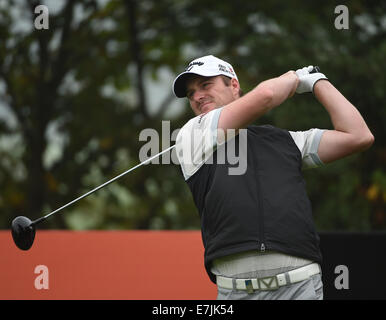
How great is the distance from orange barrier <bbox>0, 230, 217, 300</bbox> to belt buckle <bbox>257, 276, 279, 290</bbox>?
152 cm

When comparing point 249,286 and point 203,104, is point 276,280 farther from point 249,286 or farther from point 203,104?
Answer: point 203,104

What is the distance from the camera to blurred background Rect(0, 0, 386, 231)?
7.25 meters

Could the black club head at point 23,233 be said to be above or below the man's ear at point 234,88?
below

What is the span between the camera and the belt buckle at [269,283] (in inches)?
81.9

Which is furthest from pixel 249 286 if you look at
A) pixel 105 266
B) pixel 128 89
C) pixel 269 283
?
pixel 128 89

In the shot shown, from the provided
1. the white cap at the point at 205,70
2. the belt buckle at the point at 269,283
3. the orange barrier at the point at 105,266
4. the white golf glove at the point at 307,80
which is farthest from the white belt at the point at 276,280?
the orange barrier at the point at 105,266

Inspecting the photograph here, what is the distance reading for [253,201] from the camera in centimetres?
208

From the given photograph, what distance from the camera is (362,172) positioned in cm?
736

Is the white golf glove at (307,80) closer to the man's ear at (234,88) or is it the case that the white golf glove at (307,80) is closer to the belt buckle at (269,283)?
the man's ear at (234,88)

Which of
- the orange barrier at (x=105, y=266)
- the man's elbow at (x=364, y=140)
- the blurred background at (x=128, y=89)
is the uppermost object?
the blurred background at (x=128, y=89)

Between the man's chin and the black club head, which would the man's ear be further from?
the black club head

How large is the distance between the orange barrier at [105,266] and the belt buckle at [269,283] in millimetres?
1523

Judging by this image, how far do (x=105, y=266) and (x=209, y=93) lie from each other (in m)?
1.63
